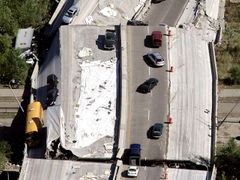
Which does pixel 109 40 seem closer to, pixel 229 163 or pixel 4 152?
pixel 4 152

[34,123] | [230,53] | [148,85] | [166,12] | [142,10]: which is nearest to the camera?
Answer: [34,123]

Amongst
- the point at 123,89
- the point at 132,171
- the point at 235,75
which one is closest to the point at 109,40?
the point at 123,89

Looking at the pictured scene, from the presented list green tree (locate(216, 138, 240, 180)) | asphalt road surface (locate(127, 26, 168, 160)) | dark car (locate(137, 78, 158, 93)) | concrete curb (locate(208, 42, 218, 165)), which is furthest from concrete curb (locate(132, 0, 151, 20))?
green tree (locate(216, 138, 240, 180))

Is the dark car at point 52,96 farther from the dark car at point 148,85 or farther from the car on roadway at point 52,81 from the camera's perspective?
the dark car at point 148,85

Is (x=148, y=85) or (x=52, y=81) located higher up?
(x=148, y=85)

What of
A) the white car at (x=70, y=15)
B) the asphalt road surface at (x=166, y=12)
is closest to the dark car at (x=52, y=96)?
the white car at (x=70, y=15)

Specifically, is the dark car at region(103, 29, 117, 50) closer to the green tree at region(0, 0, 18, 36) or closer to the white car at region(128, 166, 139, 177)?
the green tree at region(0, 0, 18, 36)
